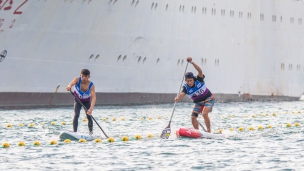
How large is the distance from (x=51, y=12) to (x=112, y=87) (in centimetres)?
569

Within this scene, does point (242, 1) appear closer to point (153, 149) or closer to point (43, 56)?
point (43, 56)

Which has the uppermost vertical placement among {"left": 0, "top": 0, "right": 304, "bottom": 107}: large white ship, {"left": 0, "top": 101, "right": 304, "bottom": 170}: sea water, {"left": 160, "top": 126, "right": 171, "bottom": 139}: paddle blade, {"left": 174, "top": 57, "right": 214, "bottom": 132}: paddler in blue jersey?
{"left": 0, "top": 0, "right": 304, "bottom": 107}: large white ship

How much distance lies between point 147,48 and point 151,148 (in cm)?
2590

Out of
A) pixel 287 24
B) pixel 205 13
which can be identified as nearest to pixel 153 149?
pixel 205 13

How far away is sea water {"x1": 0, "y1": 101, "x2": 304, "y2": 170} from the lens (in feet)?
59.8

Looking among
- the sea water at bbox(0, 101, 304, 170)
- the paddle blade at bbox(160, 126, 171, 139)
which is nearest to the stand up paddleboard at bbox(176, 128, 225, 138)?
the sea water at bbox(0, 101, 304, 170)

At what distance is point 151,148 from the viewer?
21.6 m

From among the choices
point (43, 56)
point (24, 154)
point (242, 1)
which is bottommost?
point (24, 154)

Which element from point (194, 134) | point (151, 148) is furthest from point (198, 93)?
point (151, 148)

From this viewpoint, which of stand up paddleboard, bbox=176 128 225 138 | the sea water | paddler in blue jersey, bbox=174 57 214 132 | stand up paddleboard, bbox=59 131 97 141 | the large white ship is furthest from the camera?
the large white ship

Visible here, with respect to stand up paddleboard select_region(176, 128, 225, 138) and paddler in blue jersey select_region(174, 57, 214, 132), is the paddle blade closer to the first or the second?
stand up paddleboard select_region(176, 128, 225, 138)

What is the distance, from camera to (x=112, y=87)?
146 feet

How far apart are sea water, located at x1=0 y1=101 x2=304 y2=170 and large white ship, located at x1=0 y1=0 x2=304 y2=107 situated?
7316 millimetres

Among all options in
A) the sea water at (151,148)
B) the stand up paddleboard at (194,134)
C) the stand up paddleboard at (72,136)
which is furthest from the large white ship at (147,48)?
the stand up paddleboard at (194,134)
